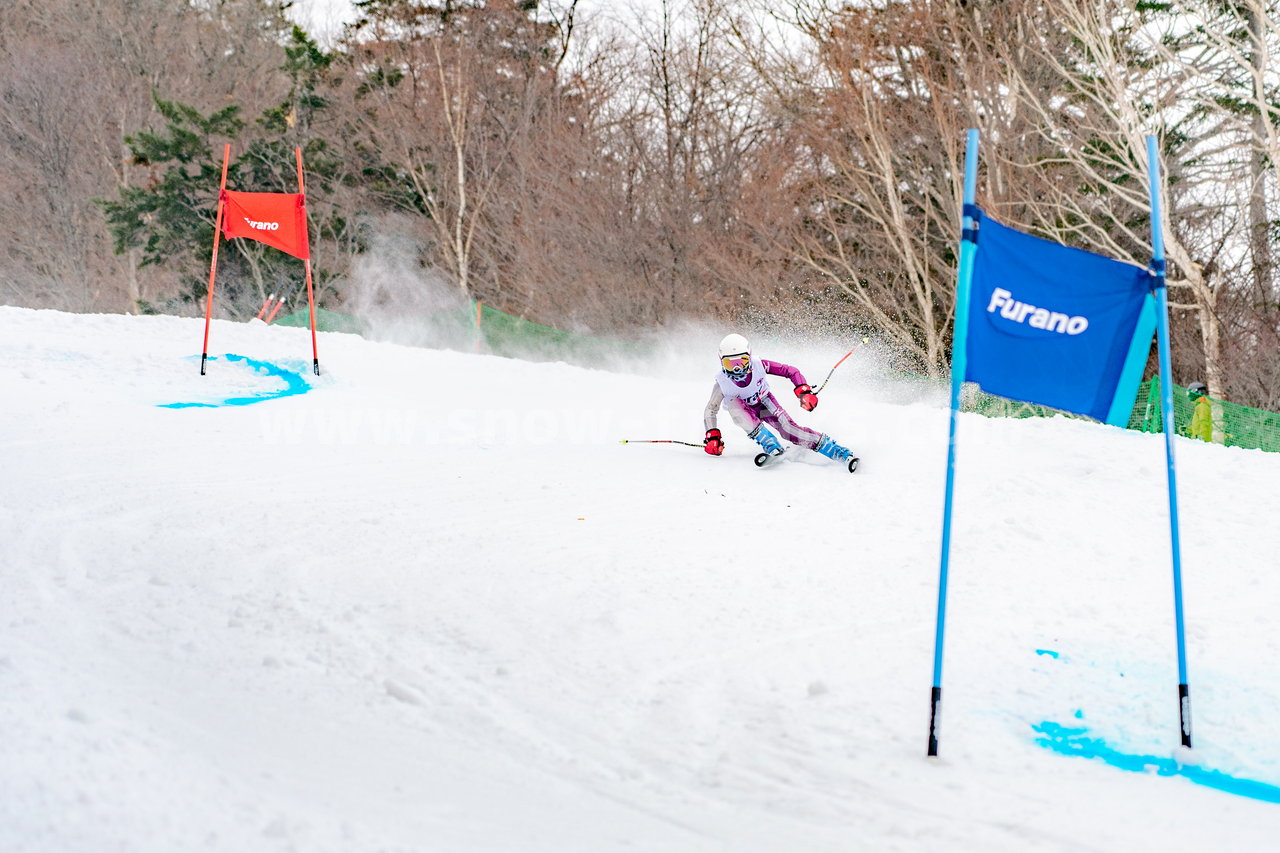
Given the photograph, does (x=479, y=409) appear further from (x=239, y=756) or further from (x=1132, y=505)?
(x=239, y=756)

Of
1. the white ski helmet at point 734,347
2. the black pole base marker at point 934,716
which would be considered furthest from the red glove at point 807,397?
the black pole base marker at point 934,716

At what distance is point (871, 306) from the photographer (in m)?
21.4

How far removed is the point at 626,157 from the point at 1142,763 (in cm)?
2245

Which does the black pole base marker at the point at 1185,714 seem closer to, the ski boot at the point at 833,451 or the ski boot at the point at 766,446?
the ski boot at the point at 833,451

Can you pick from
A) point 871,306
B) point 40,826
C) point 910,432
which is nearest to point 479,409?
point 910,432

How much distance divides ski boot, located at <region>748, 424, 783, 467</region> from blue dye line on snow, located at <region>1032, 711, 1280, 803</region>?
17.8 feet

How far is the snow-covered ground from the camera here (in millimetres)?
3381

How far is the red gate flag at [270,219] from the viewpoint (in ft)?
40.5

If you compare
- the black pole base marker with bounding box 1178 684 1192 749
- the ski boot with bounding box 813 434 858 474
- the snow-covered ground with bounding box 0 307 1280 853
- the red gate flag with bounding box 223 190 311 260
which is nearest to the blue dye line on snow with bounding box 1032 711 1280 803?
the snow-covered ground with bounding box 0 307 1280 853

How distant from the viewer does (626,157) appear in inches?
980

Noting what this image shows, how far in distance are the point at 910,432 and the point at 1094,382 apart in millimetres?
6867

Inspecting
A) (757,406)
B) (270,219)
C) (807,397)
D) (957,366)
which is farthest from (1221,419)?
(270,219)

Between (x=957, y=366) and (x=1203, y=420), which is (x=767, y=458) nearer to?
(x=957, y=366)

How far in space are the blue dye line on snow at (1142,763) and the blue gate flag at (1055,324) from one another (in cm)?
134
